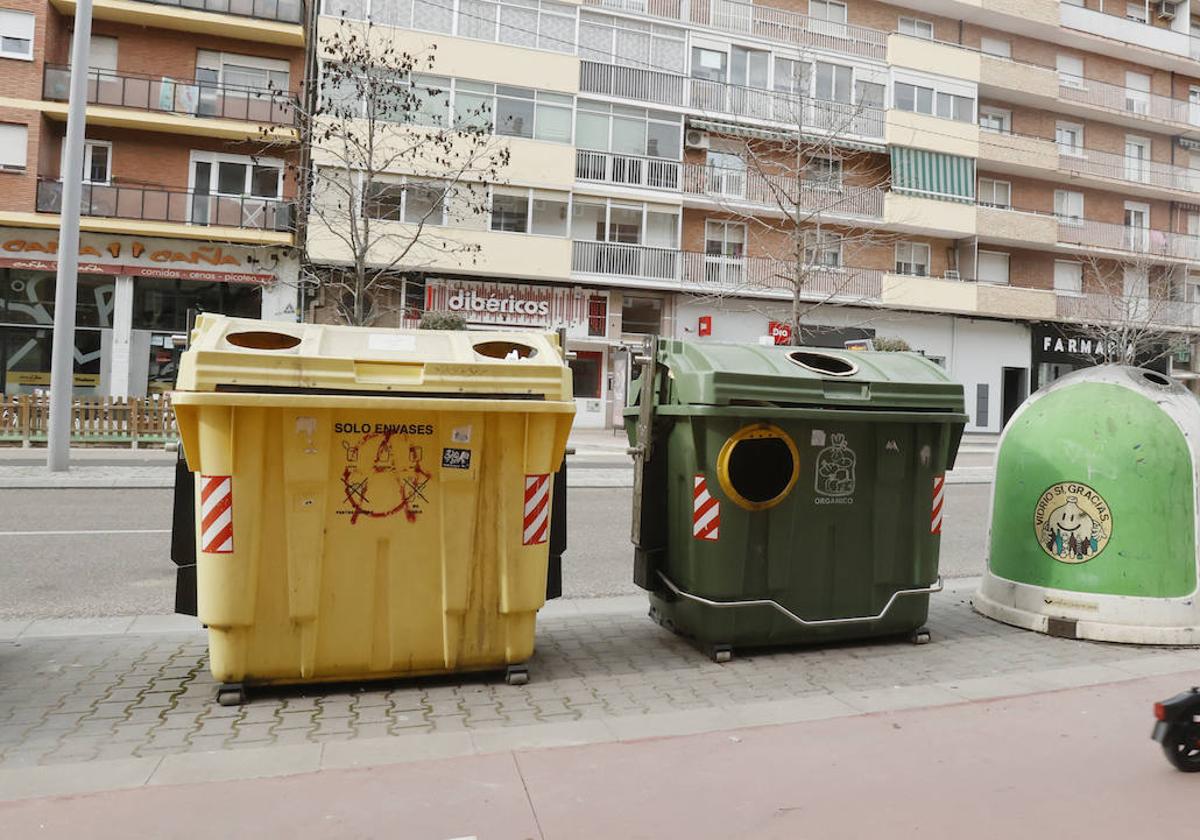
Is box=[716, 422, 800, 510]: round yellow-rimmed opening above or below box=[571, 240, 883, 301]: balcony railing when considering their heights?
below

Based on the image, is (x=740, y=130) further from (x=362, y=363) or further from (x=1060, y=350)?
(x=362, y=363)

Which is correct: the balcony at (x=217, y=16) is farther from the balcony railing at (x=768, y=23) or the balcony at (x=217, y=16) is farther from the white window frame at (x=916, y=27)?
the white window frame at (x=916, y=27)

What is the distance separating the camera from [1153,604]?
5.18 meters

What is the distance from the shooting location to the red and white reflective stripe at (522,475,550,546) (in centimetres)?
419

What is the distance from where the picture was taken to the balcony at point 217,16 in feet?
73.9

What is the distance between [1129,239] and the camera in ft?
110

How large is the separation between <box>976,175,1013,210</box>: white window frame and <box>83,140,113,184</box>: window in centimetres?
2812

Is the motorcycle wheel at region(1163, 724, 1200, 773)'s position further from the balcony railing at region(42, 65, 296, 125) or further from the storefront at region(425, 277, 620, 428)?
the balcony railing at region(42, 65, 296, 125)

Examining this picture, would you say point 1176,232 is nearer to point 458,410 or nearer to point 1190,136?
point 1190,136

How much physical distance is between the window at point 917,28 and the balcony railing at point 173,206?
72.5 feet

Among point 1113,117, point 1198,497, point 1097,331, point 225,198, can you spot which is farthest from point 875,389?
point 1113,117

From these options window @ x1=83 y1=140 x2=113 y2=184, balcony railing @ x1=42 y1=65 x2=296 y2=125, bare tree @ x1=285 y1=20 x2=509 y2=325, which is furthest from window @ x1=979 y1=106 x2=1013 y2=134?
window @ x1=83 y1=140 x2=113 y2=184

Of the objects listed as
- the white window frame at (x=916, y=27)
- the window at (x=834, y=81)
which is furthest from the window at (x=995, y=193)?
the window at (x=834, y=81)

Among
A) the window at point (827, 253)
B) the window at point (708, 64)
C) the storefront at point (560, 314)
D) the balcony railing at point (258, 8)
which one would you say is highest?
the window at point (708, 64)
